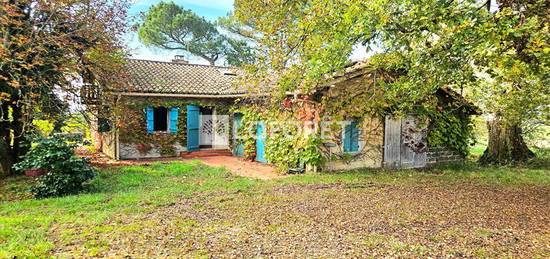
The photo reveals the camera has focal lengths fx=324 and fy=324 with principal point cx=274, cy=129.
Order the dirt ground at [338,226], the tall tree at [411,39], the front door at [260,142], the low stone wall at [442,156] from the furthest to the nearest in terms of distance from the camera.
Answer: the low stone wall at [442,156] → the front door at [260,142] → the tall tree at [411,39] → the dirt ground at [338,226]

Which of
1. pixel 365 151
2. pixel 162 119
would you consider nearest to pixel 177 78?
pixel 162 119

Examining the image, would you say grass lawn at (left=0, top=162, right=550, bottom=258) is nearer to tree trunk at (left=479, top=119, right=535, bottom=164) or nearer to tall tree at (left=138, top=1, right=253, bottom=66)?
tree trunk at (left=479, top=119, right=535, bottom=164)

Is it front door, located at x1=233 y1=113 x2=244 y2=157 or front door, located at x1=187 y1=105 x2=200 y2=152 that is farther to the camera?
front door, located at x1=187 y1=105 x2=200 y2=152

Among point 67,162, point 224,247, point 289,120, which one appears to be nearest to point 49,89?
point 67,162

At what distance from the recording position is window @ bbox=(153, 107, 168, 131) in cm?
1356

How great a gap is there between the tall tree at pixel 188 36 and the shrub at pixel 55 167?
1741 cm

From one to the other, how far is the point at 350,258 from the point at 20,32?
9198 millimetres

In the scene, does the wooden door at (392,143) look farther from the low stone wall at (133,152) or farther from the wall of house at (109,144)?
the wall of house at (109,144)

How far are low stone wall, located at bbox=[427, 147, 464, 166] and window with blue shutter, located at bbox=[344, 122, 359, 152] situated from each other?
134 inches

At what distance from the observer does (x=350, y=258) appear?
368cm

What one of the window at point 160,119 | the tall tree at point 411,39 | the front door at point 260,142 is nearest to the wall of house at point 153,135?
the window at point 160,119

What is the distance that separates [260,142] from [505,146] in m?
9.52

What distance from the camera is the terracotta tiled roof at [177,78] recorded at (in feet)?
42.2

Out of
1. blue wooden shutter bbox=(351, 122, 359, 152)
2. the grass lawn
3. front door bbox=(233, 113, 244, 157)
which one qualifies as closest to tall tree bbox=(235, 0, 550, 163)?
blue wooden shutter bbox=(351, 122, 359, 152)
